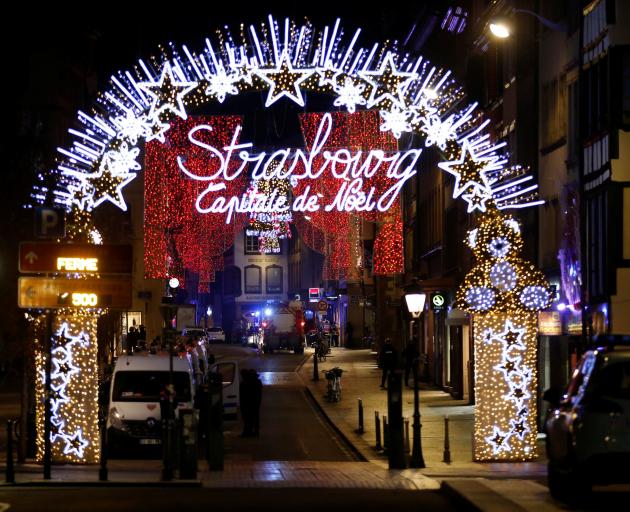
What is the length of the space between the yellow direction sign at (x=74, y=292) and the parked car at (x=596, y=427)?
902cm

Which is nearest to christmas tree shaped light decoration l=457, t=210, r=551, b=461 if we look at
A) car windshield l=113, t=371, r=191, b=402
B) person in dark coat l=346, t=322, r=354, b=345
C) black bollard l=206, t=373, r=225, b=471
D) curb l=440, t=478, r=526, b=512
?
black bollard l=206, t=373, r=225, b=471

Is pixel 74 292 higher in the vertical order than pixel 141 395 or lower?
higher

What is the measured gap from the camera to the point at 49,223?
21.9 m

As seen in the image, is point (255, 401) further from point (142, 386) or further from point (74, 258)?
point (74, 258)

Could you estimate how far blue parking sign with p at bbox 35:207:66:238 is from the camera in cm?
2186

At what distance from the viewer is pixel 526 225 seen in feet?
110

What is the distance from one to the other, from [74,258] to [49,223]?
2.64ft

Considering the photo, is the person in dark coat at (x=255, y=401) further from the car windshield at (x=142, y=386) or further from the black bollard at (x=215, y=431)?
the black bollard at (x=215, y=431)

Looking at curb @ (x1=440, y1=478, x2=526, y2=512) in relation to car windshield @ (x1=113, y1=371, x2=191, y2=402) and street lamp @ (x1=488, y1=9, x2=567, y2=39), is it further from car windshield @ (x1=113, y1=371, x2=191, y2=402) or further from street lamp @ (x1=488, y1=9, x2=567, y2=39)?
car windshield @ (x1=113, y1=371, x2=191, y2=402)

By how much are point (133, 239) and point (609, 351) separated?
177ft

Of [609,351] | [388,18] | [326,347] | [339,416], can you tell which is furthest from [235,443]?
[388,18]

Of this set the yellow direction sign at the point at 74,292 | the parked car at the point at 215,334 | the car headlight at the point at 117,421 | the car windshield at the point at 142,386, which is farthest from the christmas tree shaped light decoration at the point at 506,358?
the parked car at the point at 215,334

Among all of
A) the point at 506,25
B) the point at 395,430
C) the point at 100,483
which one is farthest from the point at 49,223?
the point at 506,25

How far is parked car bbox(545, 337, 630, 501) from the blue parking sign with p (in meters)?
9.91
